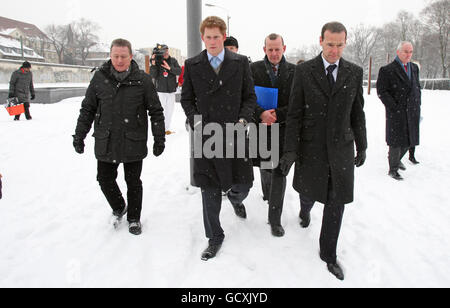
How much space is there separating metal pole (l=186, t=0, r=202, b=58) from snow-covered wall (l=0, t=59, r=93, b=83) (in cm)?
3851

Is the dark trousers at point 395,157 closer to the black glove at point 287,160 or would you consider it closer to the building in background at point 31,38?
the black glove at point 287,160

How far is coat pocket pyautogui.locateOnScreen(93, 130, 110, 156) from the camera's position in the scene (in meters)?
3.27

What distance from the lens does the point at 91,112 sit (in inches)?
135

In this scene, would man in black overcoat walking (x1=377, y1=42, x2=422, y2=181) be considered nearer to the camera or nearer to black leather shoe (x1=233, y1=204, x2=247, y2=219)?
black leather shoe (x1=233, y1=204, x2=247, y2=219)

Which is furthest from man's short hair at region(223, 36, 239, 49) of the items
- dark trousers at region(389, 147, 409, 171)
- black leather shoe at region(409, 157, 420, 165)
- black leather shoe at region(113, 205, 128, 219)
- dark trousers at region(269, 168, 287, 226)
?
black leather shoe at region(409, 157, 420, 165)

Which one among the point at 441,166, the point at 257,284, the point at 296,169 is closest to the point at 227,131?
the point at 296,169

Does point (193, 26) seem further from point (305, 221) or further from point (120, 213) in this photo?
point (305, 221)

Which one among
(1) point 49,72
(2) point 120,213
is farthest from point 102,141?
(1) point 49,72

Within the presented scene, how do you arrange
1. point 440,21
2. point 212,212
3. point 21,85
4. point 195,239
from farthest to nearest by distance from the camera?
point 440,21, point 21,85, point 195,239, point 212,212

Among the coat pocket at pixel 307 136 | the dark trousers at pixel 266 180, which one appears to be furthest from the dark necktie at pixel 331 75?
the dark trousers at pixel 266 180

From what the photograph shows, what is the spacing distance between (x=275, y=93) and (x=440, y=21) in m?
56.1

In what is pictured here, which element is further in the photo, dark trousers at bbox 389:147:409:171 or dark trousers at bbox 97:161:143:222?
dark trousers at bbox 389:147:409:171

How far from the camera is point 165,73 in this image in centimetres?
843

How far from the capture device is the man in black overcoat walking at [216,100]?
2.92m
